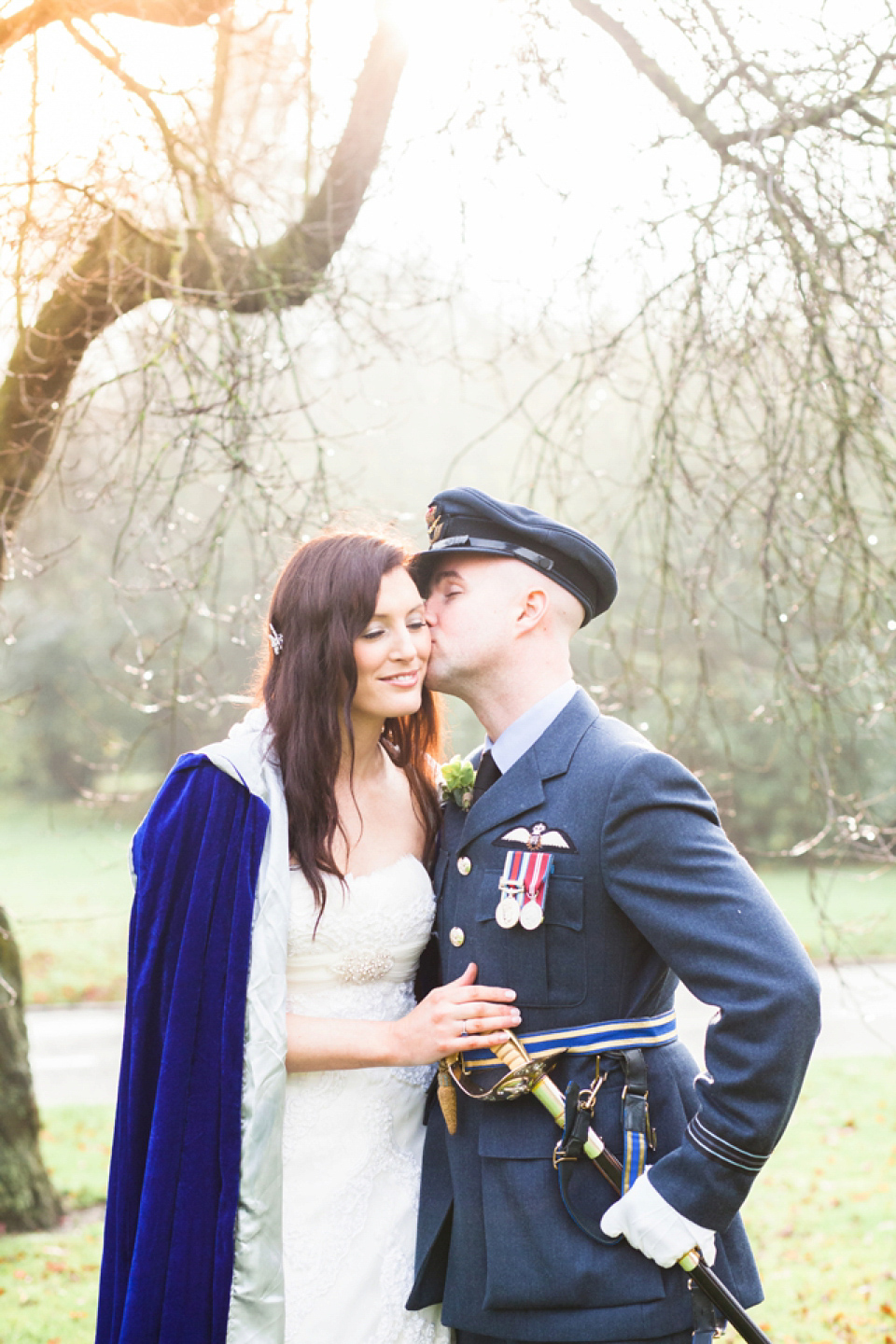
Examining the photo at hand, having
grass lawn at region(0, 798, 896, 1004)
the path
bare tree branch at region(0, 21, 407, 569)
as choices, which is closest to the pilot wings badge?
bare tree branch at region(0, 21, 407, 569)

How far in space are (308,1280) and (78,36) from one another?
9.03 ft

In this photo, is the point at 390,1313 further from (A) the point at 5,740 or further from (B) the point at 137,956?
(A) the point at 5,740

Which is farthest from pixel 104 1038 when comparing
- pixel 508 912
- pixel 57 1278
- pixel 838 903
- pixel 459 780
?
pixel 838 903

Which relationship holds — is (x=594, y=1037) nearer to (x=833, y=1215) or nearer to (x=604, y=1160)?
(x=604, y=1160)

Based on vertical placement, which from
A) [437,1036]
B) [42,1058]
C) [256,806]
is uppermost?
[256,806]

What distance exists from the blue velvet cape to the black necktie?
391mm

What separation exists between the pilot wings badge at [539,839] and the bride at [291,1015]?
9.1 inches

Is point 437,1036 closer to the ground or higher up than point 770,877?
higher up

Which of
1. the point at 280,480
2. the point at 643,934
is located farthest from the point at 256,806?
the point at 280,480

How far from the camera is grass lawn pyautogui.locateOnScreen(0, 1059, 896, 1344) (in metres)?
4.21

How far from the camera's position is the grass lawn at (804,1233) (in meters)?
4.21

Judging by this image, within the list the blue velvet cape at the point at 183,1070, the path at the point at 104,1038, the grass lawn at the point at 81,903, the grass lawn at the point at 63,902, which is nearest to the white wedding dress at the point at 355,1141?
the blue velvet cape at the point at 183,1070

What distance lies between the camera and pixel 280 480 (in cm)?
340

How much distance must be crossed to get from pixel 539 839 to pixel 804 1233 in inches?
178
